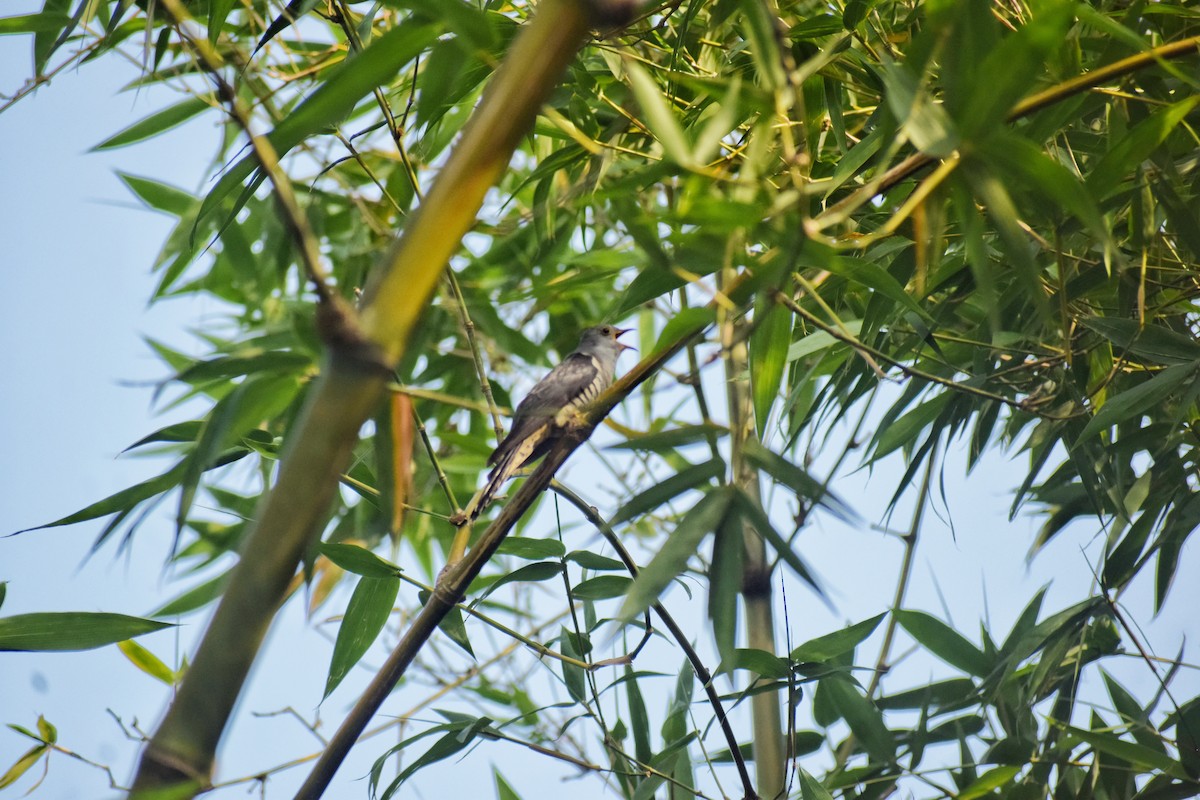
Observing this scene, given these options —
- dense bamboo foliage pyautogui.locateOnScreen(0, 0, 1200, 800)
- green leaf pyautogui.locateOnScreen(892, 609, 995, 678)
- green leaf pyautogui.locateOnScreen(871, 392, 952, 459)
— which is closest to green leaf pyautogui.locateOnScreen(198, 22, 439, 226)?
dense bamboo foliage pyautogui.locateOnScreen(0, 0, 1200, 800)

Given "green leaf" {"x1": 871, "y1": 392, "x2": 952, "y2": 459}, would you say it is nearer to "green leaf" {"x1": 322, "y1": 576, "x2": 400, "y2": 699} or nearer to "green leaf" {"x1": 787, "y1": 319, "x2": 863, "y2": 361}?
"green leaf" {"x1": 787, "y1": 319, "x2": 863, "y2": 361}

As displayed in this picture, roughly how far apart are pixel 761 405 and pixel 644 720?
2.62 feet

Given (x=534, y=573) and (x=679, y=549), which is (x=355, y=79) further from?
(x=534, y=573)

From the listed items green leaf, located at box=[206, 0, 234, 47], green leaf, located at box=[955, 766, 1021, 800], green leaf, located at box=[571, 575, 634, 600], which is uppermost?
green leaf, located at box=[206, 0, 234, 47]

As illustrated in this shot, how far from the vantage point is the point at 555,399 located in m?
2.50

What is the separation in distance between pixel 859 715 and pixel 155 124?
2023mm

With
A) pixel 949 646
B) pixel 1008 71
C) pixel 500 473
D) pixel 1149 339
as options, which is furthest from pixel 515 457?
pixel 1008 71

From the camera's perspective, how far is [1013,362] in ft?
5.85

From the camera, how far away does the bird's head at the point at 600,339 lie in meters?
2.72

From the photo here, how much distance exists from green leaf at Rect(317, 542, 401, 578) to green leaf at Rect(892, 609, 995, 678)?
921mm

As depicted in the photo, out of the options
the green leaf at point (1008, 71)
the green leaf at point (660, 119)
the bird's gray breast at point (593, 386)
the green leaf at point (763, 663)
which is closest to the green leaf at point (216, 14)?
the green leaf at point (660, 119)

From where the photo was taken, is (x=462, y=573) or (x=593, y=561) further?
(x=593, y=561)

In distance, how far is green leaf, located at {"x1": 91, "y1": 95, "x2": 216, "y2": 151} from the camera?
2299mm

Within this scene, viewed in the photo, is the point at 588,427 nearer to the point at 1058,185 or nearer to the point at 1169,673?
the point at 1058,185
